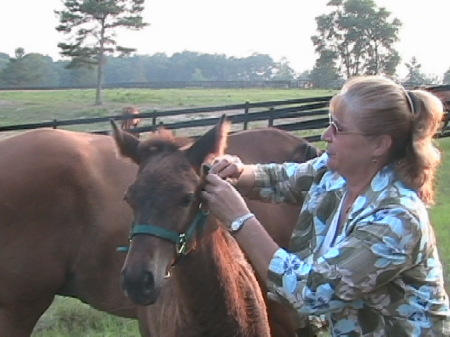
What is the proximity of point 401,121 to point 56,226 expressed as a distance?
2883 millimetres

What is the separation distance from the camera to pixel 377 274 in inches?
85.2

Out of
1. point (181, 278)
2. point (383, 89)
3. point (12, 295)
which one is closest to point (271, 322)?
point (181, 278)

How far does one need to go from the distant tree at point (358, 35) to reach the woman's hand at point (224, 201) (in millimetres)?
41064

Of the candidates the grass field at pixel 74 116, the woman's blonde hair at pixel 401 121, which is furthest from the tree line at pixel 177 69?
the woman's blonde hair at pixel 401 121

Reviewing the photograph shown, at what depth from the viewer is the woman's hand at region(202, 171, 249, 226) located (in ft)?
8.11

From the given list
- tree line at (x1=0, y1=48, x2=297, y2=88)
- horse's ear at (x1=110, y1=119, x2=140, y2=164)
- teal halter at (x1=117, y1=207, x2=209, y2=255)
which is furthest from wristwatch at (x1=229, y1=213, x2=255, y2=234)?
tree line at (x1=0, y1=48, x2=297, y2=88)

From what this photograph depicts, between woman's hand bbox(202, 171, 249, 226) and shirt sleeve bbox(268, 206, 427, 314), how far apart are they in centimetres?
29

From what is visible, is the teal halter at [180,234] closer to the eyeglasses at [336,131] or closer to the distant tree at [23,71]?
the eyeglasses at [336,131]

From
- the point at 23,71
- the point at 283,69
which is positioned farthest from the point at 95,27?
the point at 283,69

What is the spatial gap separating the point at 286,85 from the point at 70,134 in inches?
1712

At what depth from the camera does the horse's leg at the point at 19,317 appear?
4570mm

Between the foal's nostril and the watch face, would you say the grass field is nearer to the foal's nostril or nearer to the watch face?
the foal's nostril

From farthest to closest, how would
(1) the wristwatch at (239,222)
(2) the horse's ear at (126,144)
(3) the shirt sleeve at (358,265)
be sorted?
(2) the horse's ear at (126,144), (1) the wristwatch at (239,222), (3) the shirt sleeve at (358,265)

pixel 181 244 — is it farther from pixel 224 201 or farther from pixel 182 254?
pixel 224 201
